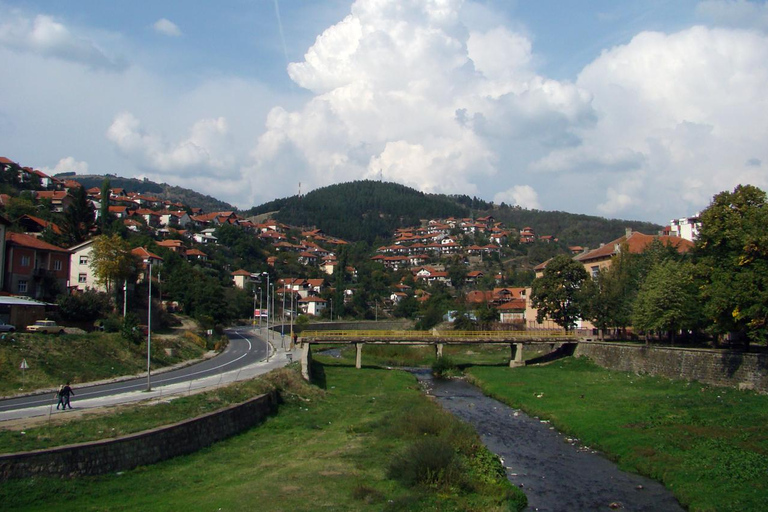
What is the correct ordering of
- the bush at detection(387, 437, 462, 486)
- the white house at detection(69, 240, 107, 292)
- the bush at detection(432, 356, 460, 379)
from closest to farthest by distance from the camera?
the bush at detection(387, 437, 462, 486) < the bush at detection(432, 356, 460, 379) < the white house at detection(69, 240, 107, 292)

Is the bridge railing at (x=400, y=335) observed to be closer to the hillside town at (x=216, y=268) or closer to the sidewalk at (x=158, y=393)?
the hillside town at (x=216, y=268)

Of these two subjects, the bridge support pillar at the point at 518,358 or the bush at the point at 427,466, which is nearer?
the bush at the point at 427,466

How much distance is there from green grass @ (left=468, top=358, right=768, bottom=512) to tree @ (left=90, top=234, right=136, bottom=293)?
41.2 meters

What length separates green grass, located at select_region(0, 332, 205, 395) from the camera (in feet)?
123

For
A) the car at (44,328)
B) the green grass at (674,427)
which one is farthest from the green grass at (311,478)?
the car at (44,328)

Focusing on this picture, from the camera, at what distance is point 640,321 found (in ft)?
184

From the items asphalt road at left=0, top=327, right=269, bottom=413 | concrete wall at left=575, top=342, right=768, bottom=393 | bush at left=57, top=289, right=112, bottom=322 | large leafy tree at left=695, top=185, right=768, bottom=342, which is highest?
large leafy tree at left=695, top=185, right=768, bottom=342

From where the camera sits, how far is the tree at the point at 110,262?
216ft

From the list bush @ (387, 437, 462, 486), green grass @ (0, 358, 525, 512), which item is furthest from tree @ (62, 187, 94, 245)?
bush @ (387, 437, 462, 486)

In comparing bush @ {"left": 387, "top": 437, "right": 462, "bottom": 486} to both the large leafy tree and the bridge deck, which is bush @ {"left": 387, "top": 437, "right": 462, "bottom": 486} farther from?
the bridge deck

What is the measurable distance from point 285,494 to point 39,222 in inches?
3305

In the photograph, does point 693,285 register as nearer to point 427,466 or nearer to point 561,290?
point 561,290

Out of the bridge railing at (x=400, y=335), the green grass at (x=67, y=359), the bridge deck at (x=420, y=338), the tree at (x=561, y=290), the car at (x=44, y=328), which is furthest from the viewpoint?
the tree at (x=561, y=290)

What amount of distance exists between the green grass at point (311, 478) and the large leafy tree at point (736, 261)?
20.3 metres
